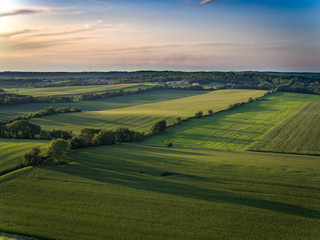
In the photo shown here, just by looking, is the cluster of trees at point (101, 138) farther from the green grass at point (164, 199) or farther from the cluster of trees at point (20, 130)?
the cluster of trees at point (20, 130)

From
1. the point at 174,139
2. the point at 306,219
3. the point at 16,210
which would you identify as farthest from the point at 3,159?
the point at 306,219

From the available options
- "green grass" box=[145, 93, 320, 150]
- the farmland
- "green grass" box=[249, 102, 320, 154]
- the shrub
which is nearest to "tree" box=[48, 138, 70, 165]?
the farmland

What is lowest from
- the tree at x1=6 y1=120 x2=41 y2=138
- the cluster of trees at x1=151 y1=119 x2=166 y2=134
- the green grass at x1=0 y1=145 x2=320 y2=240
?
the green grass at x1=0 y1=145 x2=320 y2=240

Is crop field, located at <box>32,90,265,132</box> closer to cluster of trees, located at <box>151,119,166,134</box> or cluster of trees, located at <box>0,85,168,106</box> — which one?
cluster of trees, located at <box>151,119,166,134</box>

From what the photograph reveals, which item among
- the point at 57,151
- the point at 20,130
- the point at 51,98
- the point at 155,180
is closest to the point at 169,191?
the point at 155,180

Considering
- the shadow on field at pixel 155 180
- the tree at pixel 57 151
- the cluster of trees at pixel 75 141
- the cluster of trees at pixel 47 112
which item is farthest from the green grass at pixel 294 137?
the cluster of trees at pixel 47 112

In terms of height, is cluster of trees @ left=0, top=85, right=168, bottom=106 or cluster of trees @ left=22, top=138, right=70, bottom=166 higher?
cluster of trees @ left=0, top=85, right=168, bottom=106
